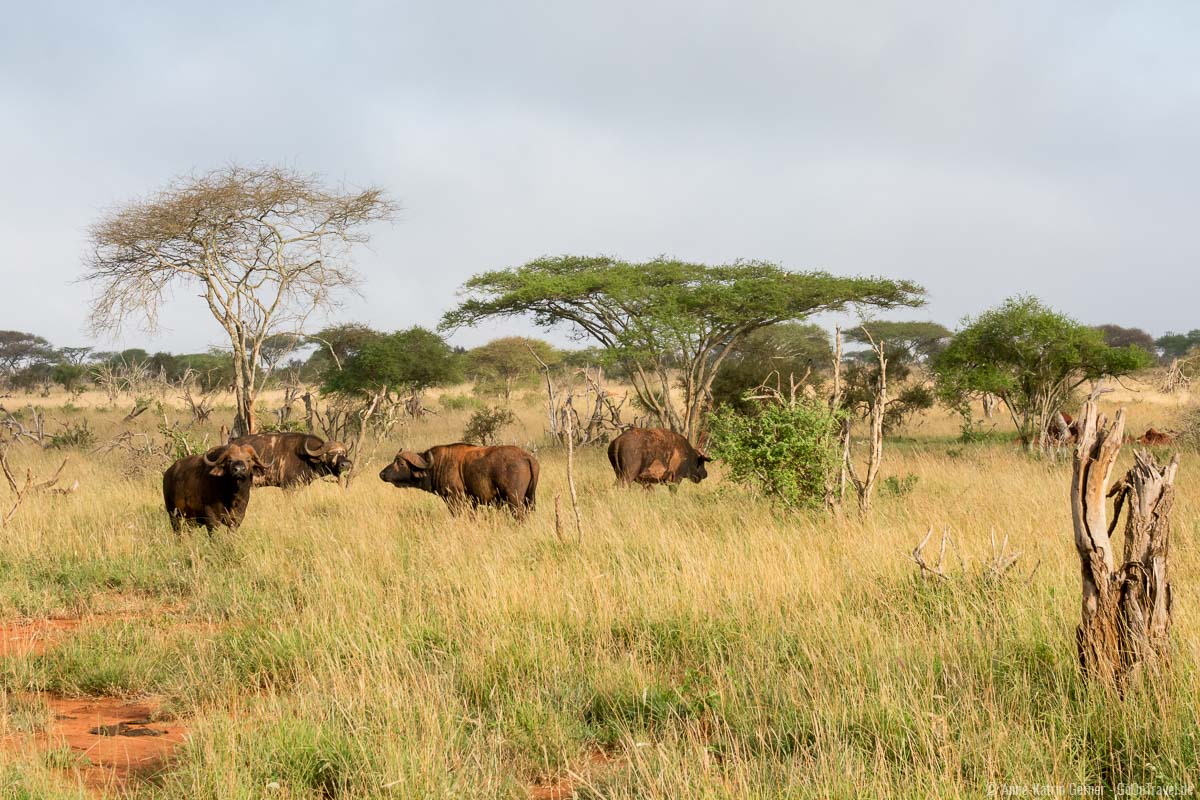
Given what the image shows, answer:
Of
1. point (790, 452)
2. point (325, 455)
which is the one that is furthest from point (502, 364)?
point (790, 452)

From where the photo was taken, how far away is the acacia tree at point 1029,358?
18.9 m

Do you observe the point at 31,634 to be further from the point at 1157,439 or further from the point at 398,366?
the point at 1157,439

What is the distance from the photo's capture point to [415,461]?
10.2 m

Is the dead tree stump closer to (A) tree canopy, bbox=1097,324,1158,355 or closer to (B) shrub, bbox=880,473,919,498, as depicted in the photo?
(B) shrub, bbox=880,473,919,498

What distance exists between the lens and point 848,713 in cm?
385

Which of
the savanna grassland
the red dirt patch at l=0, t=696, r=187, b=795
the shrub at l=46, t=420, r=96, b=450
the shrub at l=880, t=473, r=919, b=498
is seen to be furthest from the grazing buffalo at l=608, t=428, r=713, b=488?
the shrub at l=46, t=420, r=96, b=450

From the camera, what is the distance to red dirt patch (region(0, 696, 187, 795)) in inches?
151

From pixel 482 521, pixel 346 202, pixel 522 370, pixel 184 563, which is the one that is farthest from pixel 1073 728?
pixel 522 370

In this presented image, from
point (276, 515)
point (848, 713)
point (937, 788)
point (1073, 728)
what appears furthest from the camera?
point (276, 515)

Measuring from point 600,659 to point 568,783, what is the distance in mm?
1234

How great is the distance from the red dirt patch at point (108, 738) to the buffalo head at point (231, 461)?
3790 millimetres

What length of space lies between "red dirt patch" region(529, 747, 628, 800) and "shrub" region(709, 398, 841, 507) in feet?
18.5

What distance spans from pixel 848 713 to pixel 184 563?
22.3 ft

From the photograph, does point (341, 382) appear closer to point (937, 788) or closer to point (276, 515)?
point (276, 515)
